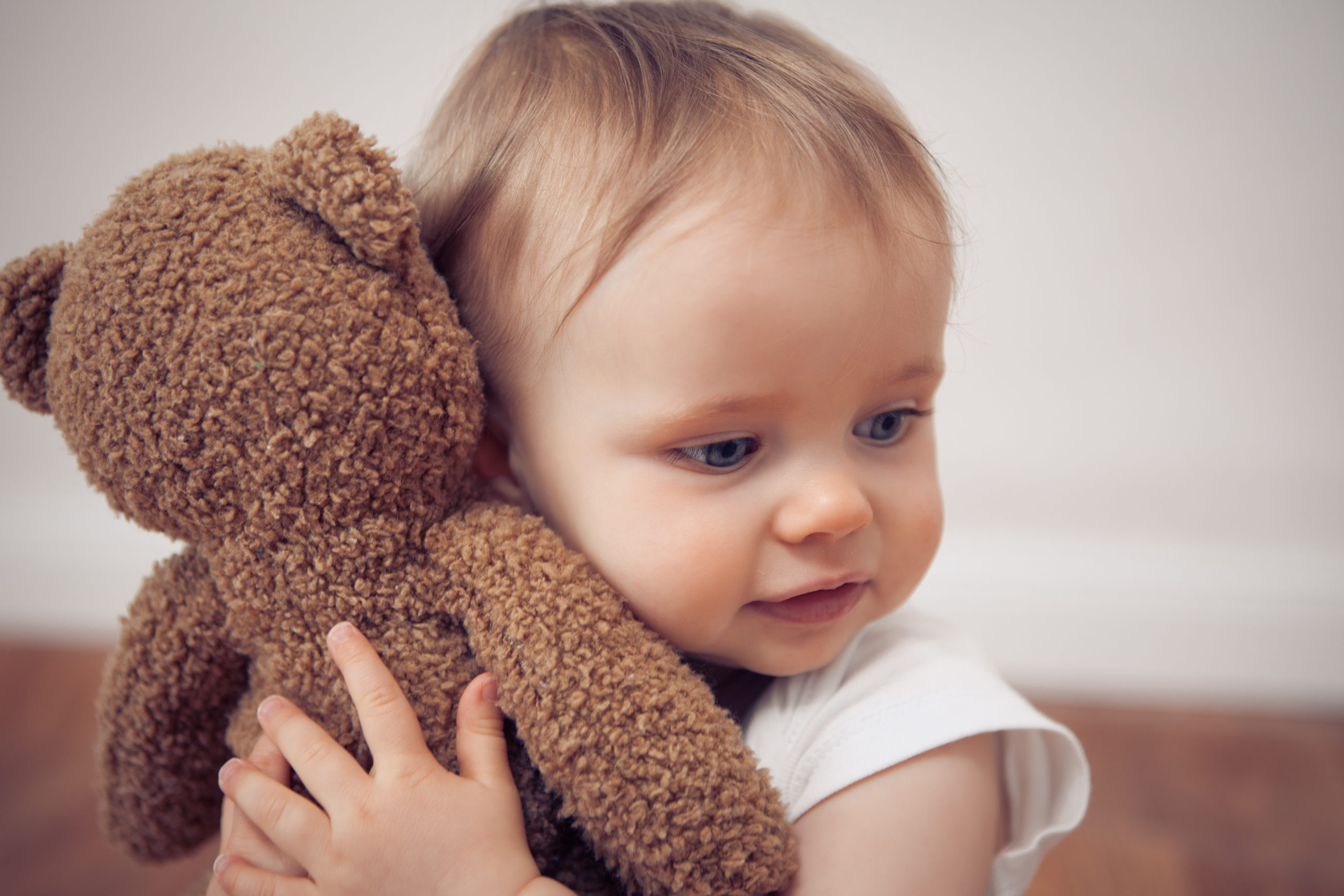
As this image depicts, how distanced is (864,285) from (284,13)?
952mm

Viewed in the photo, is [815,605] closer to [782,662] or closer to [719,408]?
[782,662]

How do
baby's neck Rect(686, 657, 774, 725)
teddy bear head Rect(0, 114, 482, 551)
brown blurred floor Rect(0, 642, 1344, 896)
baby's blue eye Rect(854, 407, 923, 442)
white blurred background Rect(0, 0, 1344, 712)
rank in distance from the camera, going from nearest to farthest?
teddy bear head Rect(0, 114, 482, 551), baby's blue eye Rect(854, 407, 923, 442), baby's neck Rect(686, 657, 774, 725), brown blurred floor Rect(0, 642, 1344, 896), white blurred background Rect(0, 0, 1344, 712)

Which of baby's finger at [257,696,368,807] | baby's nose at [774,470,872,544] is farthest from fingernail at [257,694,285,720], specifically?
baby's nose at [774,470,872,544]

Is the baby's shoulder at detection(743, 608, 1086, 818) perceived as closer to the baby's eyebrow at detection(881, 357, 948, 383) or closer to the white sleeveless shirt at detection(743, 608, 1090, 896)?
the white sleeveless shirt at detection(743, 608, 1090, 896)

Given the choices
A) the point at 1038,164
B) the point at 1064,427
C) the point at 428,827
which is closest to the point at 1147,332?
the point at 1064,427

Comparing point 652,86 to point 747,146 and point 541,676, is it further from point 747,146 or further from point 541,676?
point 541,676

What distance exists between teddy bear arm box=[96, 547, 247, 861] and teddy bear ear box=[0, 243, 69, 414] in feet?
0.44

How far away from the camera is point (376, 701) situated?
50 centimetres

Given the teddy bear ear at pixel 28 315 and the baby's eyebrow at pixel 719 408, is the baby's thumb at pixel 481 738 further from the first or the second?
the teddy bear ear at pixel 28 315

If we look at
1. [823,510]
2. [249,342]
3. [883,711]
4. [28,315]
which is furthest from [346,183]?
[883,711]

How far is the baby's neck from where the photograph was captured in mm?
692

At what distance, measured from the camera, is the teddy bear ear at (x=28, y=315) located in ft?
1.66

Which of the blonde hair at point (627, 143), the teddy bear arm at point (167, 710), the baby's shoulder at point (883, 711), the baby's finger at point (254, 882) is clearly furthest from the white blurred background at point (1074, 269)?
the baby's finger at point (254, 882)

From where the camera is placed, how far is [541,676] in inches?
19.2
